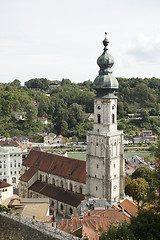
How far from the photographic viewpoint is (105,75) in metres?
26.9

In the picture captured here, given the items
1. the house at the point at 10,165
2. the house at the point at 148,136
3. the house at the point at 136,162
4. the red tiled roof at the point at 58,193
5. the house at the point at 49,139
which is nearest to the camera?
the red tiled roof at the point at 58,193

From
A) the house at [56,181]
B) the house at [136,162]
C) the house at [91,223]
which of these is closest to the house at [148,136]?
the house at [136,162]

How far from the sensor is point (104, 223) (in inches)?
804

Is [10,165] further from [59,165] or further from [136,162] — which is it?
[136,162]

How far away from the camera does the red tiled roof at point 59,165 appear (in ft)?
99.9

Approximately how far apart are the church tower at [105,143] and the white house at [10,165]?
1786 centimetres

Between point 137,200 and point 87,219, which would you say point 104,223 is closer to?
point 87,219

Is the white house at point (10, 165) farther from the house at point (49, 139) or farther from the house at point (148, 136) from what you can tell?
the house at point (148, 136)

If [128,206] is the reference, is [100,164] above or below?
above

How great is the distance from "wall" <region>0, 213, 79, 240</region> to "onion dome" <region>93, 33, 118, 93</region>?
14.2 meters

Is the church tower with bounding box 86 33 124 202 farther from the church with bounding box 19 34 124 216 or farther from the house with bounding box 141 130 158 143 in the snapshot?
the house with bounding box 141 130 158 143

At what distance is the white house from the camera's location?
41.7 meters

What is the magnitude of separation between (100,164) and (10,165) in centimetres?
2011

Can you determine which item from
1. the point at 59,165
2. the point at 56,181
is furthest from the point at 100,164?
the point at 56,181
